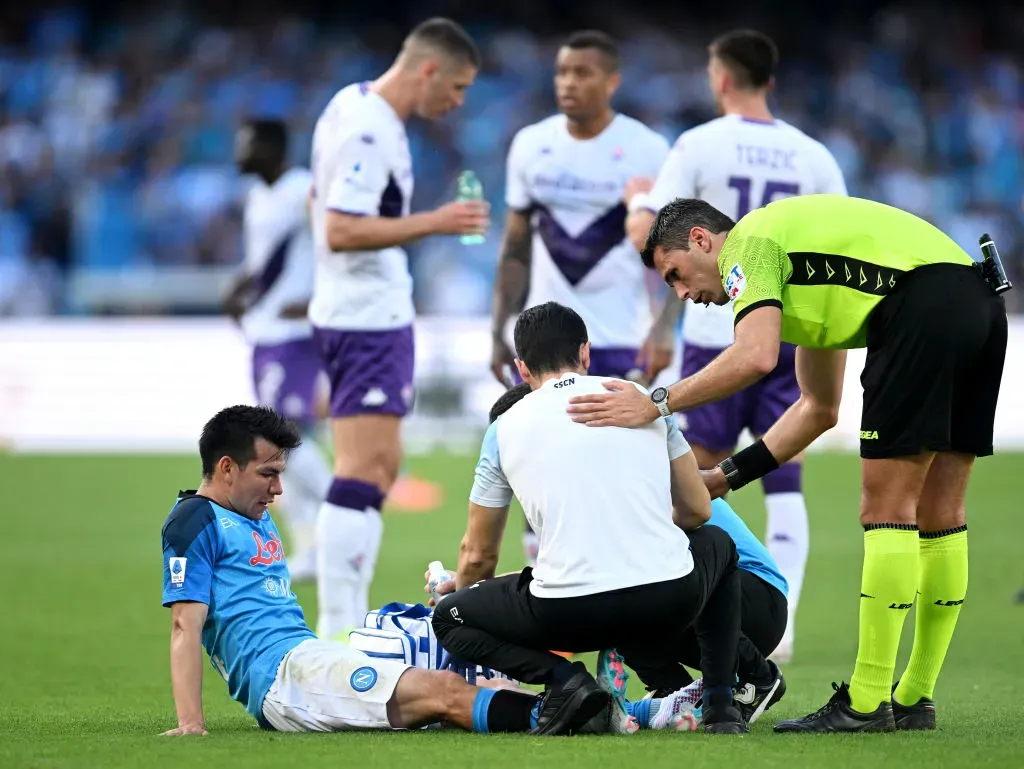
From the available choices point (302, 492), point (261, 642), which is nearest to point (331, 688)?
point (261, 642)

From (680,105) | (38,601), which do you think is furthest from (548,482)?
(680,105)

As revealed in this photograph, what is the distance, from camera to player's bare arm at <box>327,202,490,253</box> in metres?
6.64

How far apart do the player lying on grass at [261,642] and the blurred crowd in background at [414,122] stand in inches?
543

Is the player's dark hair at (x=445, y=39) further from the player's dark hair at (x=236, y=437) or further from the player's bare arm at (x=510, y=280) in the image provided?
the player's dark hair at (x=236, y=437)

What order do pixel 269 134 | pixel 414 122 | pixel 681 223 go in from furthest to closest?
pixel 414 122
pixel 269 134
pixel 681 223

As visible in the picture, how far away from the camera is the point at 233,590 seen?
4.81 metres

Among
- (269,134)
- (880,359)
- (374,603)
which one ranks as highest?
(269,134)

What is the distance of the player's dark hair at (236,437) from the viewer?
4.86m

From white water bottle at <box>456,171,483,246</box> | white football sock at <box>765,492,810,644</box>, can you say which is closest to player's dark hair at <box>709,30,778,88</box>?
white water bottle at <box>456,171,483,246</box>

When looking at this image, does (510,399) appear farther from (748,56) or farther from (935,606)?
(748,56)

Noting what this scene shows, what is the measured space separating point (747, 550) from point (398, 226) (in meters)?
2.34

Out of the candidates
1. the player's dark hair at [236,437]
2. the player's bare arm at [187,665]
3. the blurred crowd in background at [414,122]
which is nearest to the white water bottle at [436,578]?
the player's dark hair at [236,437]

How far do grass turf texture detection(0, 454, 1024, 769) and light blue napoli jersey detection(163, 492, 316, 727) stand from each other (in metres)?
0.22

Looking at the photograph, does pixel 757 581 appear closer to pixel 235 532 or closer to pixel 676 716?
pixel 676 716
